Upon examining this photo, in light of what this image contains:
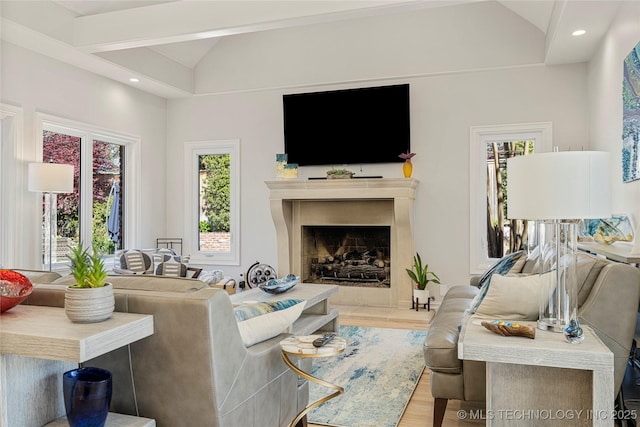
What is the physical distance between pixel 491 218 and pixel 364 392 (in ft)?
10.6

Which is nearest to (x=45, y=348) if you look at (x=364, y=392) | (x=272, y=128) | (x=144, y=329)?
(x=144, y=329)

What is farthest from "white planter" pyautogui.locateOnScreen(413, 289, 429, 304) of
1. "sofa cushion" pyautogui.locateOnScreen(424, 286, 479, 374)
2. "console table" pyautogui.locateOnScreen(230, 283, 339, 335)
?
"sofa cushion" pyautogui.locateOnScreen(424, 286, 479, 374)

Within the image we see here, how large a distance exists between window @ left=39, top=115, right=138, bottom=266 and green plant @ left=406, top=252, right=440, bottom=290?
3.40 m

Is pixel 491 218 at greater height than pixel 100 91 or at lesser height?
lesser

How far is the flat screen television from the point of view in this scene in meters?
5.61

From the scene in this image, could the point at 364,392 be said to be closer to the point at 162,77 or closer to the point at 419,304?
the point at 419,304

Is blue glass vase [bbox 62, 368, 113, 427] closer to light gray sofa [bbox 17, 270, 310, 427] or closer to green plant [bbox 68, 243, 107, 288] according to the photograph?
light gray sofa [bbox 17, 270, 310, 427]

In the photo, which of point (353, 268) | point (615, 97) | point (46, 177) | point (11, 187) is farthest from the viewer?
point (353, 268)

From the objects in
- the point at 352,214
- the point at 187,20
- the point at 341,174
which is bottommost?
the point at 352,214

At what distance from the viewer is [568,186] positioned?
5.92 feet

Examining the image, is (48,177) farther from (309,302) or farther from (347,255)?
(347,255)

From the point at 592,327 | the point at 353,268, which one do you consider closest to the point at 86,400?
the point at 592,327

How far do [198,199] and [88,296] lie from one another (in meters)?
5.24

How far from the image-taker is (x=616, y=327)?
214 centimetres
